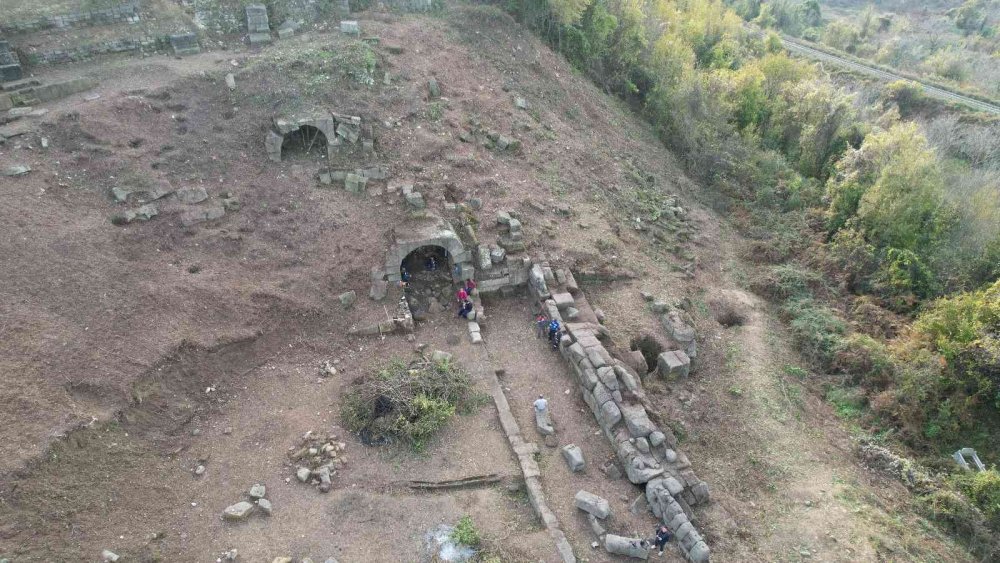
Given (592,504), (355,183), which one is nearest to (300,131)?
(355,183)

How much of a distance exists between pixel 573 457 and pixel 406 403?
419cm

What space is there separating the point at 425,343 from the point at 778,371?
34.8ft

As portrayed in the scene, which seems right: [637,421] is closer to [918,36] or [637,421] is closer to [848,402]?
[848,402]

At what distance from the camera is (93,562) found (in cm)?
1086

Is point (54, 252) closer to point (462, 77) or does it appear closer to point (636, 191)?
point (462, 77)

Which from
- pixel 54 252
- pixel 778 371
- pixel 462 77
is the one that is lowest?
pixel 778 371

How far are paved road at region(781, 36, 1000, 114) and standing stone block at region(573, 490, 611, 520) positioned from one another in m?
43.1

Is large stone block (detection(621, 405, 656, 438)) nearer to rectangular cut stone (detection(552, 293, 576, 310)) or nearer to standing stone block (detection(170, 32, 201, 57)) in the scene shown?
rectangular cut stone (detection(552, 293, 576, 310))

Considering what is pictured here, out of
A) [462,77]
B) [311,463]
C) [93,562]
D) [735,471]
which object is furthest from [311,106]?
[735,471]

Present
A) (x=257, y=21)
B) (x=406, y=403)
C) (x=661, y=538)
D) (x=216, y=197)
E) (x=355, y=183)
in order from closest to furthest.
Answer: (x=661, y=538) → (x=406, y=403) → (x=216, y=197) → (x=355, y=183) → (x=257, y=21)

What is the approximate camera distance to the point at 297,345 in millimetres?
16094

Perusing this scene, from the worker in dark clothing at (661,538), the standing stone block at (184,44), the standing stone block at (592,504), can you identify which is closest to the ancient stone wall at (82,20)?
the standing stone block at (184,44)

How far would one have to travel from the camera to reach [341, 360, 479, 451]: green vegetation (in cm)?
1403

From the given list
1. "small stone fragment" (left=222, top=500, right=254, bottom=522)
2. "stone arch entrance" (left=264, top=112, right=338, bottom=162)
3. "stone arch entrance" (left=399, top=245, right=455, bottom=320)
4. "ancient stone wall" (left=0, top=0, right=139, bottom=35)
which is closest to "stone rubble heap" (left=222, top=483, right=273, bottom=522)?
"small stone fragment" (left=222, top=500, right=254, bottom=522)
